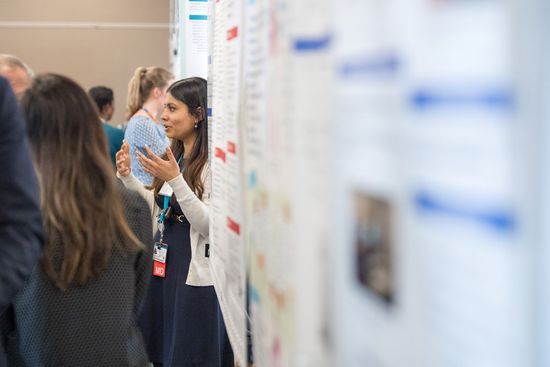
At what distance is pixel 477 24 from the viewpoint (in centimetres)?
54

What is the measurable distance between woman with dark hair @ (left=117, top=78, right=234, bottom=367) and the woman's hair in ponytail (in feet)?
5.83

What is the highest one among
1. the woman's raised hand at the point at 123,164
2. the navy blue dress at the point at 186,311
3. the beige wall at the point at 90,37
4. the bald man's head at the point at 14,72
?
the beige wall at the point at 90,37

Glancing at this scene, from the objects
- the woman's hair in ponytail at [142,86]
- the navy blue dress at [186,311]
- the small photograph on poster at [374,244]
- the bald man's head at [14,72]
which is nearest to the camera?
the small photograph on poster at [374,244]

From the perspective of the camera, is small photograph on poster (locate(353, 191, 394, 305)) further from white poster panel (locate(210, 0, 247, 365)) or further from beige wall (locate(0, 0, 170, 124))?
beige wall (locate(0, 0, 170, 124))

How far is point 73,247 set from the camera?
6.68ft

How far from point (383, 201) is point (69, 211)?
1.46m

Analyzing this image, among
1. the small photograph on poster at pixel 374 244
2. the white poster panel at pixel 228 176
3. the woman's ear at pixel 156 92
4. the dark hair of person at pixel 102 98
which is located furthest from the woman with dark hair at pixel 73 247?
the dark hair of person at pixel 102 98

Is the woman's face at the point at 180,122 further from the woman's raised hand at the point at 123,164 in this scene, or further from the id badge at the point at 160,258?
the id badge at the point at 160,258

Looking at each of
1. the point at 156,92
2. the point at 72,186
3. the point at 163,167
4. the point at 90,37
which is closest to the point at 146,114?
the point at 156,92

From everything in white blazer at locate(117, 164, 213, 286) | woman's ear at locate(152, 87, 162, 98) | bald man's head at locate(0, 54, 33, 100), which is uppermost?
bald man's head at locate(0, 54, 33, 100)

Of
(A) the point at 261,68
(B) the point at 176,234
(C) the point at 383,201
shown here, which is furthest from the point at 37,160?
(C) the point at 383,201

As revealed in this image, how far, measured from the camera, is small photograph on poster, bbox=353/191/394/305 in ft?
2.28

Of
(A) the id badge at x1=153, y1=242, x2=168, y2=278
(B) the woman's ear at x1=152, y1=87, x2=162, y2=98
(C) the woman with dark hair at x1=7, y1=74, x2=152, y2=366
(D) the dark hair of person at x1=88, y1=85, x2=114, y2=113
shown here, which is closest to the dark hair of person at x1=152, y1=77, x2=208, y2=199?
(A) the id badge at x1=153, y1=242, x2=168, y2=278

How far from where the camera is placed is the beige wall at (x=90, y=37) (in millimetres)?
9320
